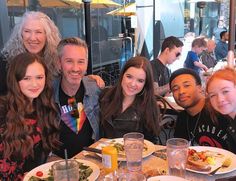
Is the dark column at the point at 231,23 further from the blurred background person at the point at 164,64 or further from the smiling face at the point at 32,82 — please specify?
the smiling face at the point at 32,82

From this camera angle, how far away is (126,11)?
8375 mm

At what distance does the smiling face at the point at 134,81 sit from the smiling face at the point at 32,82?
61 centimetres

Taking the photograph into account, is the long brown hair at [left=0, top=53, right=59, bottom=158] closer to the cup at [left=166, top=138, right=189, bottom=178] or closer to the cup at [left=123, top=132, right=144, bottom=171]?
the cup at [left=123, top=132, right=144, bottom=171]

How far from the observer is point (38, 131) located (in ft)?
6.19

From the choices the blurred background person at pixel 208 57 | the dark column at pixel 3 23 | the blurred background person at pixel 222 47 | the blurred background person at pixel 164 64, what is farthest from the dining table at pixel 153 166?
the blurred background person at pixel 222 47

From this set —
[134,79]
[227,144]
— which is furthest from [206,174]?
[134,79]

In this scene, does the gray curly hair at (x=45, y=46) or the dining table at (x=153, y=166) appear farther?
the gray curly hair at (x=45, y=46)

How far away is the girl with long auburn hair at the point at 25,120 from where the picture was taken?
1.77 metres

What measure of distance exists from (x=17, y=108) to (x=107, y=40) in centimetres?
667

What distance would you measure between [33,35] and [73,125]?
35.8 inches

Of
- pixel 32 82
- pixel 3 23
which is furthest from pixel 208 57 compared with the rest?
pixel 32 82

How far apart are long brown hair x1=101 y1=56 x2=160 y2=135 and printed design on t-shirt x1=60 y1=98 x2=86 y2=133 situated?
0.52ft

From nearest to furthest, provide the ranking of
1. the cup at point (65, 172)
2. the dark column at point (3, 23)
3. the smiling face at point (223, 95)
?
the cup at point (65, 172), the smiling face at point (223, 95), the dark column at point (3, 23)

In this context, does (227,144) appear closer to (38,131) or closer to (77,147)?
(77,147)
